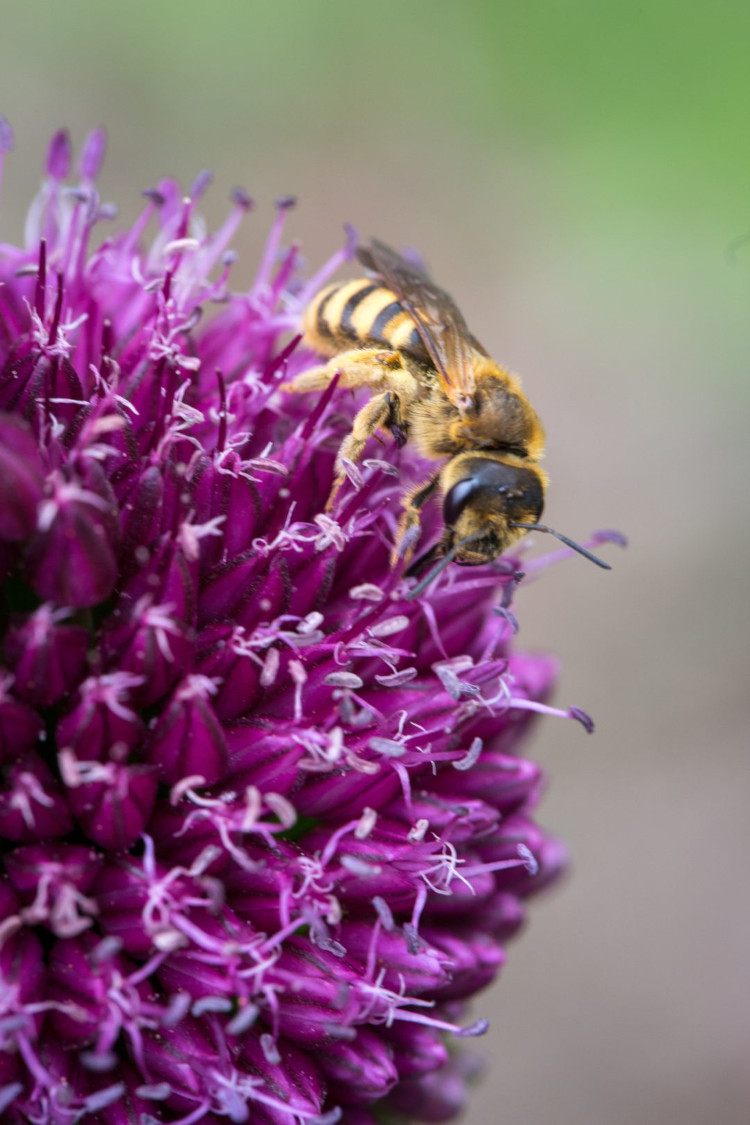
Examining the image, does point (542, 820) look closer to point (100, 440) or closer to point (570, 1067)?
point (570, 1067)

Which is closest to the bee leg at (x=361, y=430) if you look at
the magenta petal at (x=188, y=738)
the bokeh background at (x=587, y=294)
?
the magenta petal at (x=188, y=738)

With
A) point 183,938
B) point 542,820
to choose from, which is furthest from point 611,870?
point 183,938

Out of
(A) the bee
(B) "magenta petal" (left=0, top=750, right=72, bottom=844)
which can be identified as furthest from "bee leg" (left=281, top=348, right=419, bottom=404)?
(B) "magenta petal" (left=0, top=750, right=72, bottom=844)

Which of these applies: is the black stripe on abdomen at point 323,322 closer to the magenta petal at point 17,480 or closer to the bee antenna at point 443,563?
the bee antenna at point 443,563

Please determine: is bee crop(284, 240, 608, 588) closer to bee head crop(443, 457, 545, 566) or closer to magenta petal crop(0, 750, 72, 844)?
bee head crop(443, 457, 545, 566)

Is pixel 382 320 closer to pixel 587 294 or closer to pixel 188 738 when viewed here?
pixel 188 738

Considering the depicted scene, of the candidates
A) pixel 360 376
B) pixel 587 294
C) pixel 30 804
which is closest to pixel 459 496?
pixel 360 376
